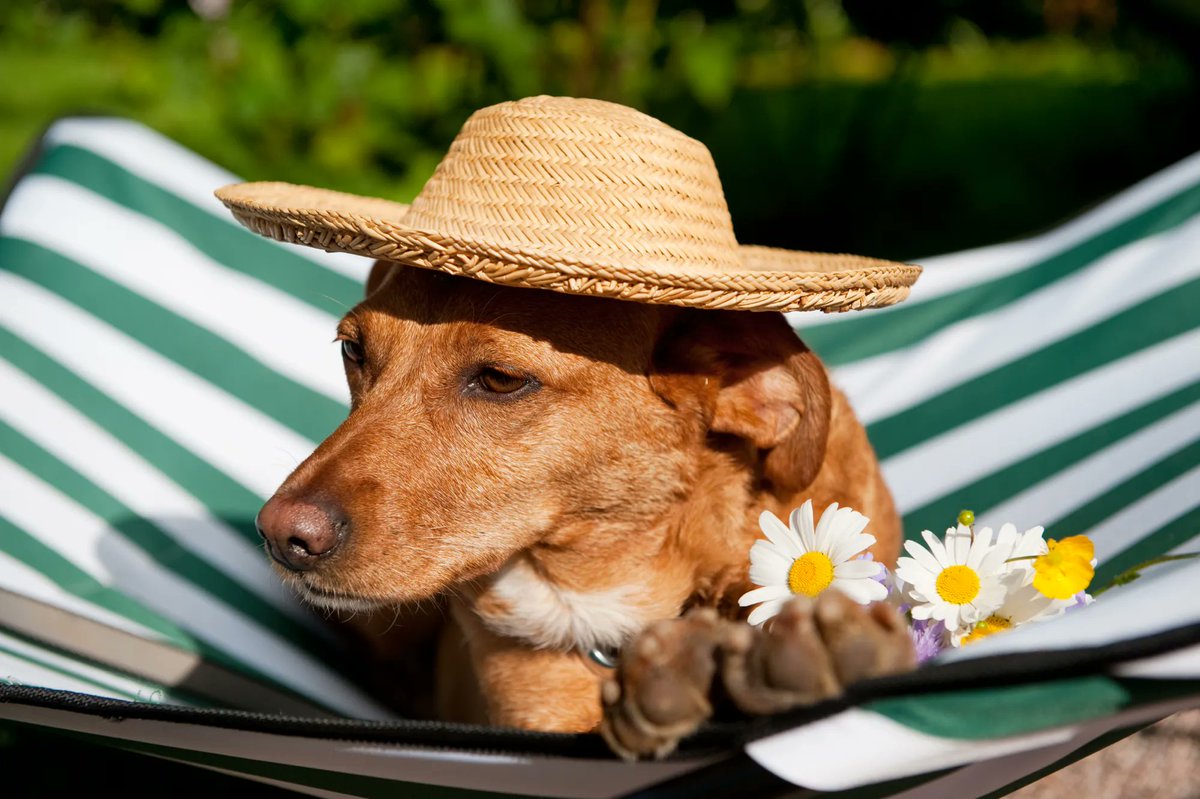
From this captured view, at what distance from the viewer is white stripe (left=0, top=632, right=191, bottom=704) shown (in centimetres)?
300

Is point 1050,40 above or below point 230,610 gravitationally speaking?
above

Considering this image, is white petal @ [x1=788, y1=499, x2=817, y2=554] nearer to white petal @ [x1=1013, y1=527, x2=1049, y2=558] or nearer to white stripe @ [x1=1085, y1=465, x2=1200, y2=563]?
white petal @ [x1=1013, y1=527, x2=1049, y2=558]

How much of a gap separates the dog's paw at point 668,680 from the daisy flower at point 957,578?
22.2 inches

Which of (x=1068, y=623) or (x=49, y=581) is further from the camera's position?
(x=49, y=581)

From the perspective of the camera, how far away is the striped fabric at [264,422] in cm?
246

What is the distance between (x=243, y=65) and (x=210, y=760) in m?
5.13

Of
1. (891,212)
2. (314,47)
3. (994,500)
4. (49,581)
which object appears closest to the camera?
(49,581)

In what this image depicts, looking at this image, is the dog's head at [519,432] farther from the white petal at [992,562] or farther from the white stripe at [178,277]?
the white stripe at [178,277]

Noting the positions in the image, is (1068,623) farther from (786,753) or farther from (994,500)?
(994,500)

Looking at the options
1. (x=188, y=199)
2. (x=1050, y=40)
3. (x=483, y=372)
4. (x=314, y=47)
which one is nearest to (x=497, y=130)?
(x=483, y=372)

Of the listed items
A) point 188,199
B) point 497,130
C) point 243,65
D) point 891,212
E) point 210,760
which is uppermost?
point 891,212

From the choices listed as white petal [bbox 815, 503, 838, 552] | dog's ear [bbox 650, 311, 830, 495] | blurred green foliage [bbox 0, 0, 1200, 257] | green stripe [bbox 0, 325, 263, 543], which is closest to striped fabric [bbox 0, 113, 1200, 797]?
green stripe [bbox 0, 325, 263, 543]

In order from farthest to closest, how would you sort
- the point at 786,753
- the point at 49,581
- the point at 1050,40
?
the point at 1050,40, the point at 49,581, the point at 786,753

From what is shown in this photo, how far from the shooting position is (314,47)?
660cm
